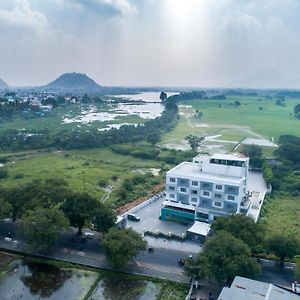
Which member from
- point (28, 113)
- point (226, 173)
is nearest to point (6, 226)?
point (226, 173)

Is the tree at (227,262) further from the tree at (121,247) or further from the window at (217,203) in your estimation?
the window at (217,203)

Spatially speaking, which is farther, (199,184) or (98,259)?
(199,184)

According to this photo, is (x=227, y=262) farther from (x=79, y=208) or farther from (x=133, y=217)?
(x=133, y=217)

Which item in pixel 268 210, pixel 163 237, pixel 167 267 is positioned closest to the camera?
pixel 167 267

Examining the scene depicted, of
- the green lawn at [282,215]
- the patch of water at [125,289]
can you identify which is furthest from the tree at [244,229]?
the patch of water at [125,289]

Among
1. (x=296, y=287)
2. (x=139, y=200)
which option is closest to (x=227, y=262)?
(x=296, y=287)

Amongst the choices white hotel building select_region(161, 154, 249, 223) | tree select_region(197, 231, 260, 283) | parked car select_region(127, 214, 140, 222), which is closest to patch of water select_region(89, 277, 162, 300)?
tree select_region(197, 231, 260, 283)

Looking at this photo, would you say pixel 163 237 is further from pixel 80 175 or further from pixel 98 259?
pixel 80 175
